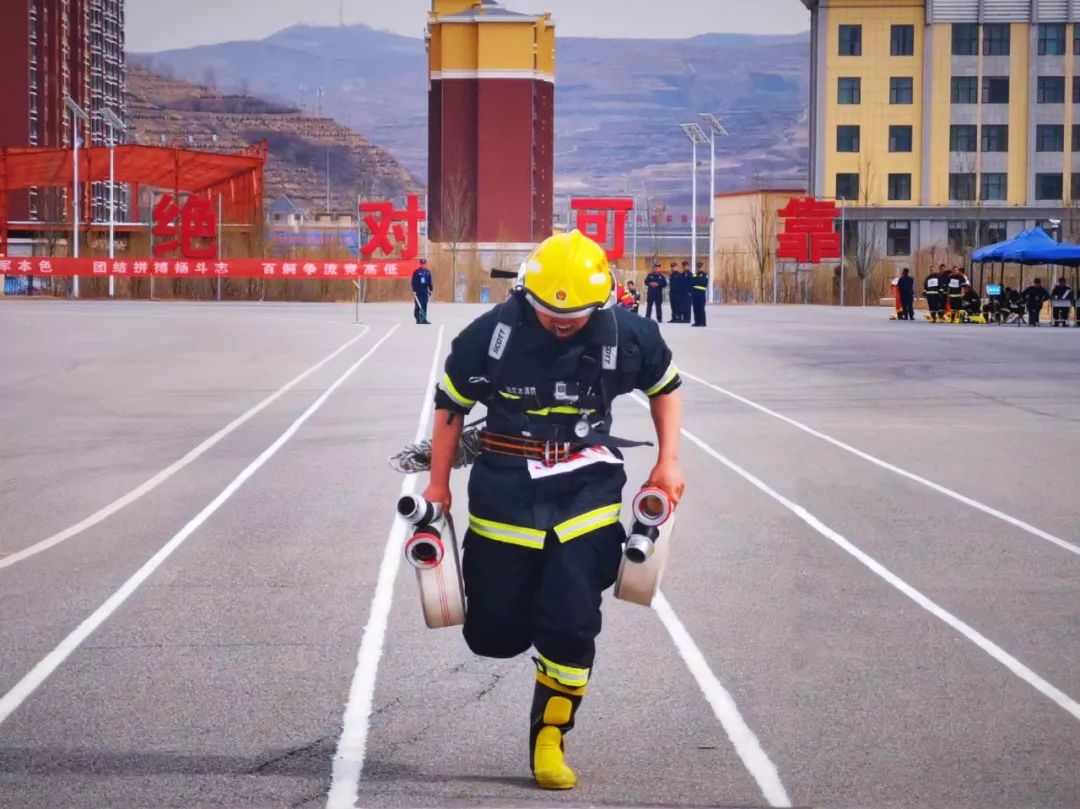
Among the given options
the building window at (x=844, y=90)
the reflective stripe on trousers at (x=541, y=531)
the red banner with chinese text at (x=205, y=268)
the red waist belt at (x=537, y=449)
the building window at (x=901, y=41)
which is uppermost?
the building window at (x=901, y=41)

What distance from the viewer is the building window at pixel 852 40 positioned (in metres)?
92.8

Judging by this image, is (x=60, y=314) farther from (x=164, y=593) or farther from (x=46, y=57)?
(x=46, y=57)

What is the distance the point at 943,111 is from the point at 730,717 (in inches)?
3565

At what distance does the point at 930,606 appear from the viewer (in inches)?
344

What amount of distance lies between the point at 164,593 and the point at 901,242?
284 ft

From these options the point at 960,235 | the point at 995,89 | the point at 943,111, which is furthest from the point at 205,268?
the point at 995,89

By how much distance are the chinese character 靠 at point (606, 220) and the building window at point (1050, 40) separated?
2515 cm

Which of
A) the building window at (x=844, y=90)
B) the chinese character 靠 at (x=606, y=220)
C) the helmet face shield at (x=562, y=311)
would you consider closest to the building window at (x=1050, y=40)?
the building window at (x=844, y=90)

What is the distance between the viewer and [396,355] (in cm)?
3045

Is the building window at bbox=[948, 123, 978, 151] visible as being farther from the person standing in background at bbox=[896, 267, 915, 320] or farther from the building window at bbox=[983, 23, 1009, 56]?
the person standing in background at bbox=[896, 267, 915, 320]

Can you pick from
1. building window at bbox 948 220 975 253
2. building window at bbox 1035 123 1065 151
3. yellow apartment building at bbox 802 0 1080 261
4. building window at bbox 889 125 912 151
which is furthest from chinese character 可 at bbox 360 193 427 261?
building window at bbox 1035 123 1065 151

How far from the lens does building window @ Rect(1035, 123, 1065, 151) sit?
9356 cm

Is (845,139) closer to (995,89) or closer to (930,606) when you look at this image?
(995,89)

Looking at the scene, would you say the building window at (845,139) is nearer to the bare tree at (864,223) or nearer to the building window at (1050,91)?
the bare tree at (864,223)
